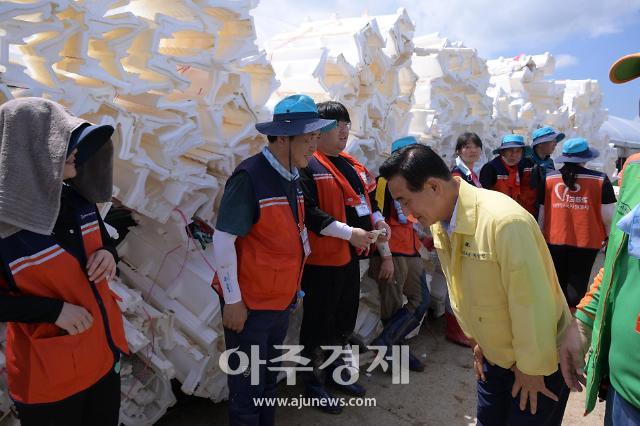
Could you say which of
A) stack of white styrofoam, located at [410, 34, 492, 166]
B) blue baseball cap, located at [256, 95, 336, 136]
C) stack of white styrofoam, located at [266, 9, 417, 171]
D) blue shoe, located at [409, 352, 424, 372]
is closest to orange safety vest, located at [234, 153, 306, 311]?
blue baseball cap, located at [256, 95, 336, 136]

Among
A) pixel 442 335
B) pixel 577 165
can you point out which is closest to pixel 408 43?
pixel 577 165

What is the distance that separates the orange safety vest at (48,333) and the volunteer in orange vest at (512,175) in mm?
3343

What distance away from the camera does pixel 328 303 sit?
8.52 feet

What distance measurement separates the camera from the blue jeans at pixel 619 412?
46.6 inches

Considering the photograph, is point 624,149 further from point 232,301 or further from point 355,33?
point 232,301

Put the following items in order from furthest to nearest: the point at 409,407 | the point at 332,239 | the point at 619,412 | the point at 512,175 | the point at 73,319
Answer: the point at 512,175 < the point at 409,407 < the point at 332,239 < the point at 73,319 < the point at 619,412

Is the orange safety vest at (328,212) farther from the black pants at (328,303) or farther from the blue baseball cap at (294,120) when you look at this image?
the blue baseball cap at (294,120)

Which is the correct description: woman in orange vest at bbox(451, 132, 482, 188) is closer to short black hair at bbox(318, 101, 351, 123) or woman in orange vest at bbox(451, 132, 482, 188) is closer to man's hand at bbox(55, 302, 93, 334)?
short black hair at bbox(318, 101, 351, 123)

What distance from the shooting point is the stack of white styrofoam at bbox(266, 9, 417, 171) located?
3271 millimetres

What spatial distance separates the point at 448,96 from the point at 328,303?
3.37 meters

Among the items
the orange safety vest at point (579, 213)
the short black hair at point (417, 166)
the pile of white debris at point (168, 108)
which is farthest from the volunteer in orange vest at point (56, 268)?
the orange safety vest at point (579, 213)

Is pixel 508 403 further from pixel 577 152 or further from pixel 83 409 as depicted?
pixel 577 152

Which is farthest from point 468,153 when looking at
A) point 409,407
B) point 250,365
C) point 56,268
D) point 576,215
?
point 56,268

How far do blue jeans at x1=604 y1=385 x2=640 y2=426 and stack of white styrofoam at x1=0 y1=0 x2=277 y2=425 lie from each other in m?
1.71
